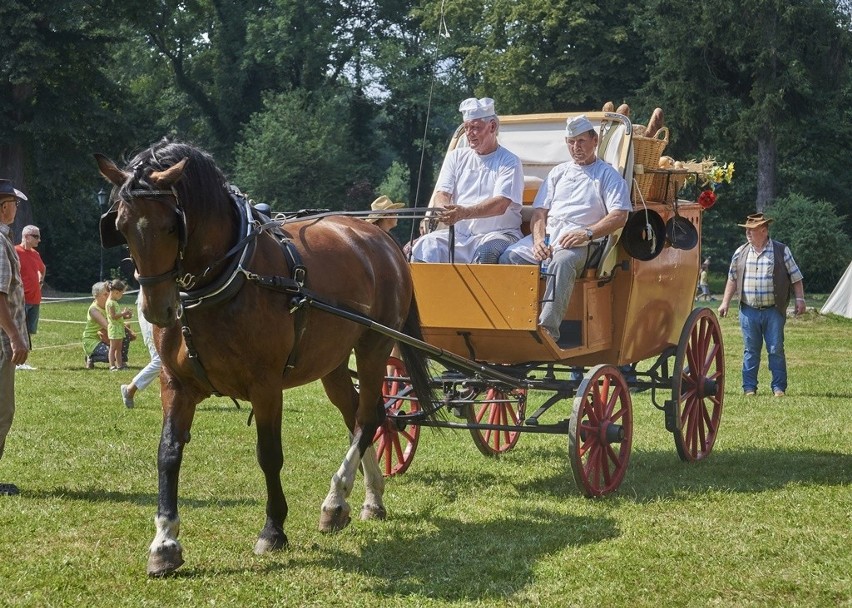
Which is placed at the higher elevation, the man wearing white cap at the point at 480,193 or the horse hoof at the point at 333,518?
the man wearing white cap at the point at 480,193

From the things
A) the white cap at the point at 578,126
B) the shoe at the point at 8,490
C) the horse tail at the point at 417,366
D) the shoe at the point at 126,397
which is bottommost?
the shoe at the point at 126,397

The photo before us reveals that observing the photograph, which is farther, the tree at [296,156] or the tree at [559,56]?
the tree at [296,156]

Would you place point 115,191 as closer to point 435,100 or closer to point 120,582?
point 120,582

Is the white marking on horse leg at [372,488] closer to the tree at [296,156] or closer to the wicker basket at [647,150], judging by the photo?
the wicker basket at [647,150]

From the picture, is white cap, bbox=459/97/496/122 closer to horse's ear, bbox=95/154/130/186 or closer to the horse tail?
the horse tail

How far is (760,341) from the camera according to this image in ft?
44.3

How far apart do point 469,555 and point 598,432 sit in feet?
6.17

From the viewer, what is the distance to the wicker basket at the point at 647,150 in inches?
329

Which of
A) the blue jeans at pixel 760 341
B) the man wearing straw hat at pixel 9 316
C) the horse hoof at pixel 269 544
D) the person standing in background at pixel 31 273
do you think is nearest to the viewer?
the horse hoof at pixel 269 544

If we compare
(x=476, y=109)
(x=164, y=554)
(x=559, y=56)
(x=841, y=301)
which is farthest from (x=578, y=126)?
(x=559, y=56)

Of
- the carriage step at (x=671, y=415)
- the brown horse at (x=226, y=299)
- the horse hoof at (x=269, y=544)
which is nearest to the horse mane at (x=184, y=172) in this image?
the brown horse at (x=226, y=299)

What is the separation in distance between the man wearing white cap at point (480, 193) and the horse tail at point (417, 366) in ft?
2.32

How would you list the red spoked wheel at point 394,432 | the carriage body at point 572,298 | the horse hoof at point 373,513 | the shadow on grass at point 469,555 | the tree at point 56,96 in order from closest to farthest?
1. the shadow on grass at point 469,555
2. the horse hoof at point 373,513
3. the carriage body at point 572,298
4. the red spoked wheel at point 394,432
5. the tree at point 56,96

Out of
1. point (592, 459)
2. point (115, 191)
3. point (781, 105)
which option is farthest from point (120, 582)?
point (781, 105)
